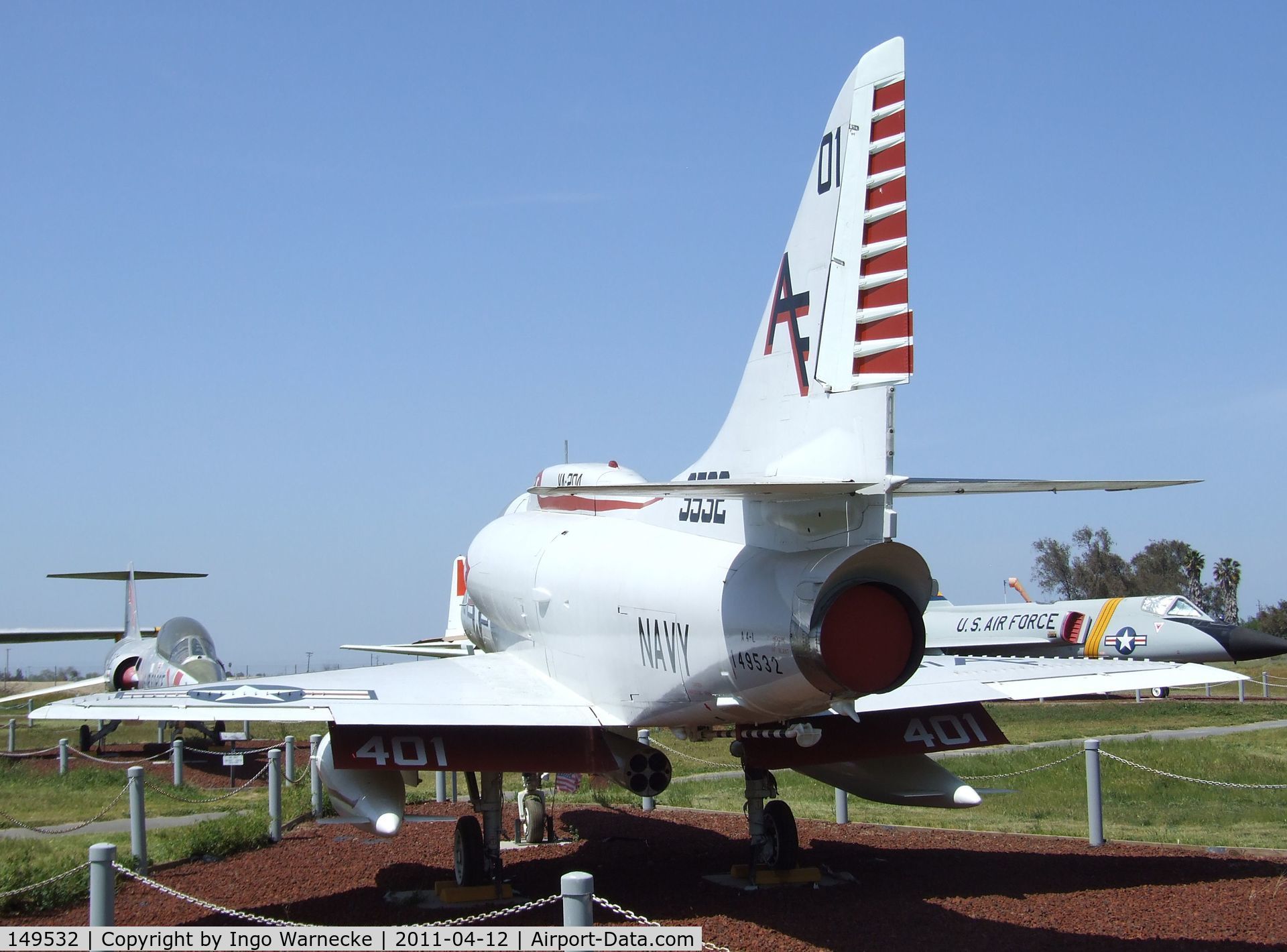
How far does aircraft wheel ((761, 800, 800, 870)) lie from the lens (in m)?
10.2

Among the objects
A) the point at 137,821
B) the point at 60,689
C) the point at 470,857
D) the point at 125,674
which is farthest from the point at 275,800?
the point at 60,689

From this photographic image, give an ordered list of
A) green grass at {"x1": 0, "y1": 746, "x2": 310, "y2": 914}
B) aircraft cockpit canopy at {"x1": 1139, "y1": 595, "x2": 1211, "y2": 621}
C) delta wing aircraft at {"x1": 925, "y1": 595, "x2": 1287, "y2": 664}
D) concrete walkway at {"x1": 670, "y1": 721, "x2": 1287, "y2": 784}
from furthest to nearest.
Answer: aircraft cockpit canopy at {"x1": 1139, "y1": 595, "x2": 1211, "y2": 621} < delta wing aircraft at {"x1": 925, "y1": 595, "x2": 1287, "y2": 664} < concrete walkway at {"x1": 670, "y1": 721, "x2": 1287, "y2": 784} < green grass at {"x1": 0, "y1": 746, "x2": 310, "y2": 914}

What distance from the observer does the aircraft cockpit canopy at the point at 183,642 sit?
78.4ft

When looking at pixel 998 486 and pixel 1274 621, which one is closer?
pixel 998 486

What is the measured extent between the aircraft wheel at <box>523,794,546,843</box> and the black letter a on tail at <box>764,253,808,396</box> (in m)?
5.99

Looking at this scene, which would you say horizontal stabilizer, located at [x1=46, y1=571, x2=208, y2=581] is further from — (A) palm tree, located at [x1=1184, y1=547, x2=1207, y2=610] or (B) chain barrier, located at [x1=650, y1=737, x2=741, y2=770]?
(A) palm tree, located at [x1=1184, y1=547, x2=1207, y2=610]

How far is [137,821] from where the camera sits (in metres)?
11.0

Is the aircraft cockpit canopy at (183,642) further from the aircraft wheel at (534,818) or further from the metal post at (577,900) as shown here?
the metal post at (577,900)

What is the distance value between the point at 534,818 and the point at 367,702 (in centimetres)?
418

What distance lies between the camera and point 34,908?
371 inches

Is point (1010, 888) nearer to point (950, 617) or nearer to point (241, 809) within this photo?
point (241, 809)

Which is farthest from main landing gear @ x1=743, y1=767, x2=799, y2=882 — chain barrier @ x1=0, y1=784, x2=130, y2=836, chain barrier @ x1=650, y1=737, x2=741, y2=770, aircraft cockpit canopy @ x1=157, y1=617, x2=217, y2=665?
aircraft cockpit canopy @ x1=157, y1=617, x2=217, y2=665

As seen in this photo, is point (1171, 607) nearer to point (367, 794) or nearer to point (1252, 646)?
point (1252, 646)

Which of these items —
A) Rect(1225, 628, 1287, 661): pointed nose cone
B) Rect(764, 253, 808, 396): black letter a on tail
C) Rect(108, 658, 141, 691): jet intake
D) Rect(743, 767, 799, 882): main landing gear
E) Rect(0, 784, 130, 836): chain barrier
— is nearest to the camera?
Rect(764, 253, 808, 396): black letter a on tail
